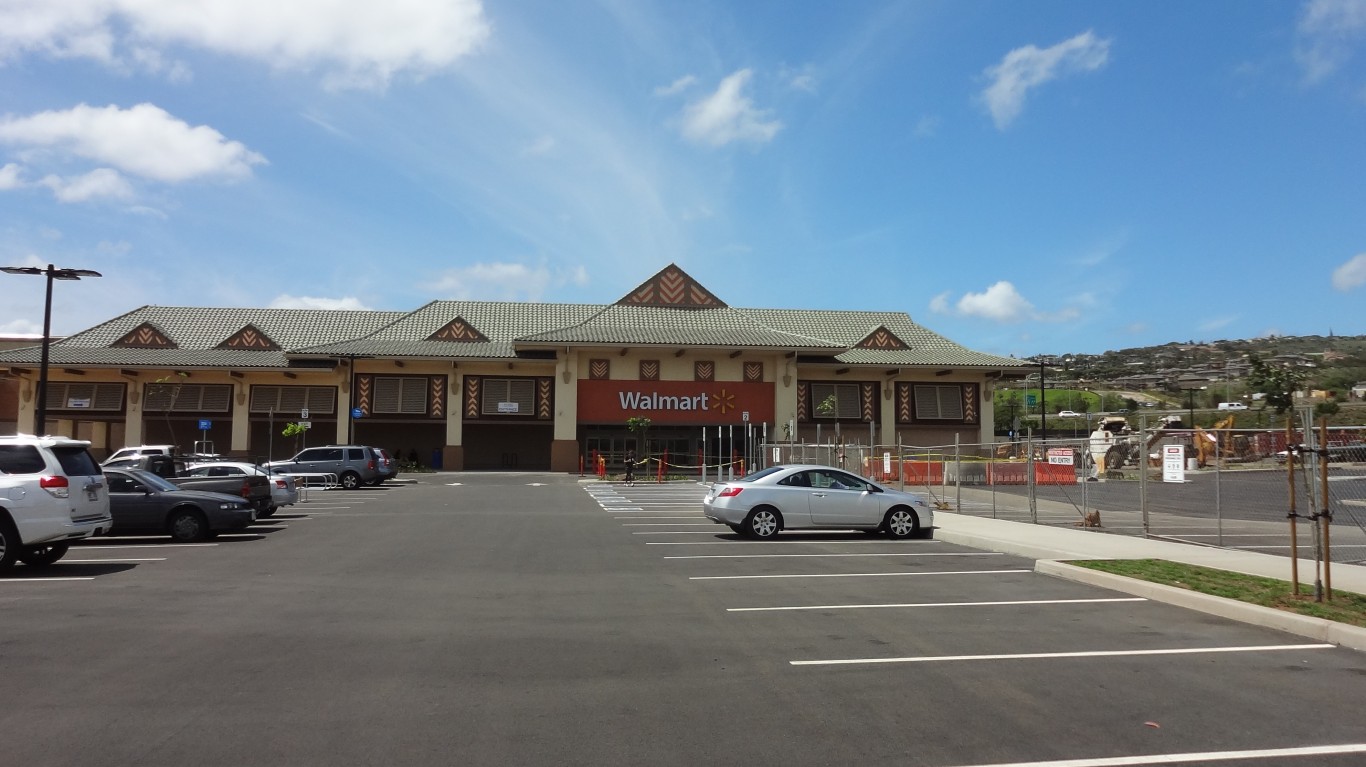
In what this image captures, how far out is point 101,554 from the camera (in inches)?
600

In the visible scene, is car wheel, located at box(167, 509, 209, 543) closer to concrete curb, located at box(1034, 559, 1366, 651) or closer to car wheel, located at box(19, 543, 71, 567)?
car wheel, located at box(19, 543, 71, 567)

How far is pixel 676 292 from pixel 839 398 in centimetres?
1124

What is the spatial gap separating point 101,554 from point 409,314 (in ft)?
140

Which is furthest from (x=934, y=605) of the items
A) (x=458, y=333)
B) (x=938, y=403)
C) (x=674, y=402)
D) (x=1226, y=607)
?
(x=938, y=403)

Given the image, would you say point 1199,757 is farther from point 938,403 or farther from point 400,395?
point 938,403

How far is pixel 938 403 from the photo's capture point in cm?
5519


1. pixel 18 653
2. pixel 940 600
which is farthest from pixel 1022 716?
pixel 18 653

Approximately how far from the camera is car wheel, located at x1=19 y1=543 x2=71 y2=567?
527 inches

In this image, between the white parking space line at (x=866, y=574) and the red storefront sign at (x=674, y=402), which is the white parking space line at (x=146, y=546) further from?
the red storefront sign at (x=674, y=402)

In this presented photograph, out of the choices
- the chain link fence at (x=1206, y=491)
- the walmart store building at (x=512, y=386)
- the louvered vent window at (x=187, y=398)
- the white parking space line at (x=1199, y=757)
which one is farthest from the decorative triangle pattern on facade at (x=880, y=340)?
the white parking space line at (x=1199, y=757)

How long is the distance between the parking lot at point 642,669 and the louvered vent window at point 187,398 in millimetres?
40579

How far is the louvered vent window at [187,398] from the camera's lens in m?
50.6

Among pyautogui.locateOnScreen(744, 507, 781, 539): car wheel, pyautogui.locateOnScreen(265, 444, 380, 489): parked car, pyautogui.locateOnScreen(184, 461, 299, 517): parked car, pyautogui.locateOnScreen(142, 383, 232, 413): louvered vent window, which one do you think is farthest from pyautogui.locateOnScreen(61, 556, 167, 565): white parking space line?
pyautogui.locateOnScreen(142, 383, 232, 413): louvered vent window

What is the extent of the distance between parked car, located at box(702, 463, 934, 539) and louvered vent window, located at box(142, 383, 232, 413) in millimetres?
41821
